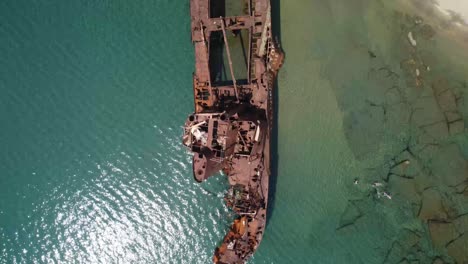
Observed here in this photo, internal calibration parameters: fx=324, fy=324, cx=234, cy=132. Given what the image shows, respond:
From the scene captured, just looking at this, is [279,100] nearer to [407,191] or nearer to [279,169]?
[279,169]

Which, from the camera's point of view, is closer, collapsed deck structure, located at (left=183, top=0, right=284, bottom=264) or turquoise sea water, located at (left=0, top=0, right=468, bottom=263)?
collapsed deck structure, located at (left=183, top=0, right=284, bottom=264)

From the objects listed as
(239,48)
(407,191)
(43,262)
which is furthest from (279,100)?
(43,262)

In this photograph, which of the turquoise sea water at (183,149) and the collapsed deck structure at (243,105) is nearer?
the collapsed deck structure at (243,105)

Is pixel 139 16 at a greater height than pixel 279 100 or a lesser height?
greater

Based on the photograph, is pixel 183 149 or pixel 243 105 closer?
pixel 243 105

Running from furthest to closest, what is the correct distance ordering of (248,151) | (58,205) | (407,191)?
1. (58,205)
2. (407,191)
3. (248,151)

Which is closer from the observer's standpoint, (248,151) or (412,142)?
(248,151)

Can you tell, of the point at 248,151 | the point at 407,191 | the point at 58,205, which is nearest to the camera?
the point at 248,151

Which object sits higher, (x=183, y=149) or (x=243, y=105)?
(x=243, y=105)
